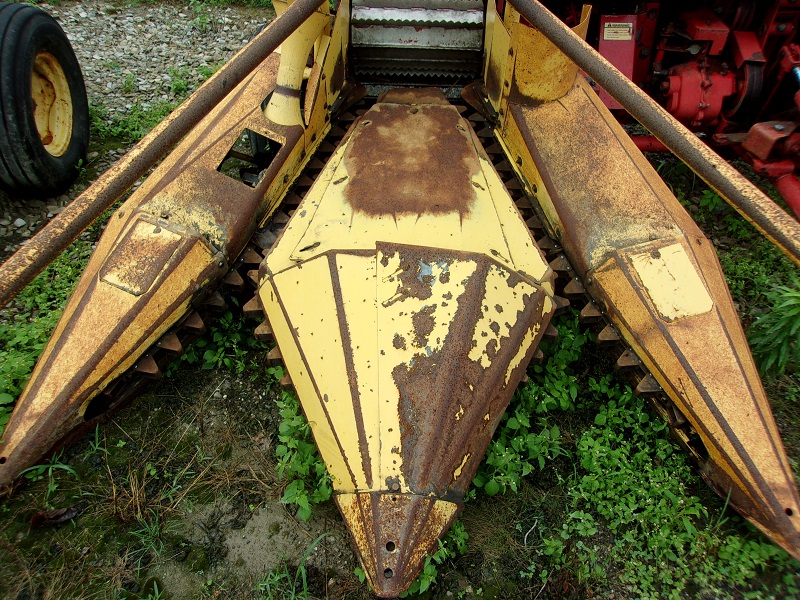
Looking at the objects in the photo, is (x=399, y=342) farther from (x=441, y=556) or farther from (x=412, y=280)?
(x=441, y=556)

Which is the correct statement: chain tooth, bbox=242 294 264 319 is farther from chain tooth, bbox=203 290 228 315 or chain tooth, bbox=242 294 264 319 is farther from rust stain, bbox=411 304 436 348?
rust stain, bbox=411 304 436 348

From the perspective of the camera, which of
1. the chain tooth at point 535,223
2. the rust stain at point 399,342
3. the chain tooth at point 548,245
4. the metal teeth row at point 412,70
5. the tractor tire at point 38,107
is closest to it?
the rust stain at point 399,342

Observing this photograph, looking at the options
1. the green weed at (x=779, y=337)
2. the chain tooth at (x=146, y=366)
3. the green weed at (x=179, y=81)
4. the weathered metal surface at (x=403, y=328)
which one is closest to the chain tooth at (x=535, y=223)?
the weathered metal surface at (x=403, y=328)

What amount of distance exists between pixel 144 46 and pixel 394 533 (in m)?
4.75

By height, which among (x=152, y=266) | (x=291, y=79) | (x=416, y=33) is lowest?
(x=152, y=266)

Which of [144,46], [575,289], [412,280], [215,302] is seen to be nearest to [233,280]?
[215,302]

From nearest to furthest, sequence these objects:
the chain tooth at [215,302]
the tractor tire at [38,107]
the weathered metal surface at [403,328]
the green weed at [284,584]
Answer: the weathered metal surface at [403,328], the green weed at [284,584], the chain tooth at [215,302], the tractor tire at [38,107]

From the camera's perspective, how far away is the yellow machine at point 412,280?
6.61 ft

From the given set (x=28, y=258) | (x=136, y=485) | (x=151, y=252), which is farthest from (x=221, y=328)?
(x=28, y=258)

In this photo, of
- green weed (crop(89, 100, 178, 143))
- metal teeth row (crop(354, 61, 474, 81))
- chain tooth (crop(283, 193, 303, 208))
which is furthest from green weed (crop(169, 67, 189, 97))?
chain tooth (crop(283, 193, 303, 208))

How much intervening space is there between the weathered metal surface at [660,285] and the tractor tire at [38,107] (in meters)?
2.52

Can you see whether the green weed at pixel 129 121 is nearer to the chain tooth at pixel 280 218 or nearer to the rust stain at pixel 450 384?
the chain tooth at pixel 280 218

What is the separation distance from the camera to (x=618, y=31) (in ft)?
11.4

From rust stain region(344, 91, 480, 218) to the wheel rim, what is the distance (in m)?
2.00
